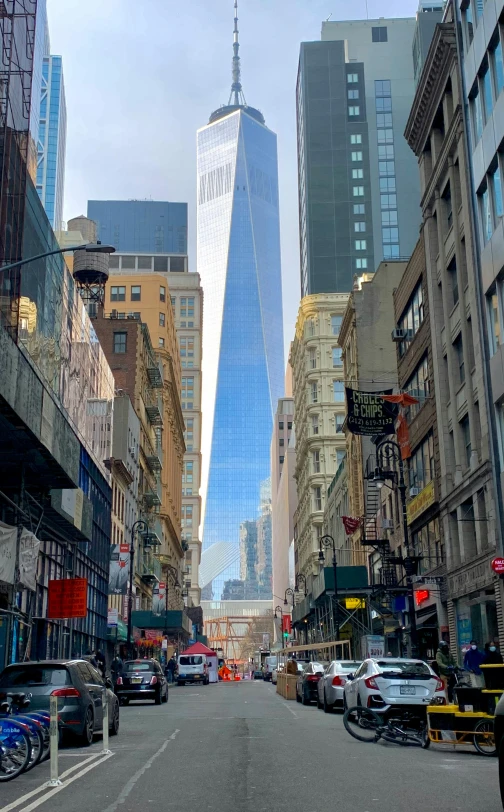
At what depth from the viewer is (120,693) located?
99.2 feet

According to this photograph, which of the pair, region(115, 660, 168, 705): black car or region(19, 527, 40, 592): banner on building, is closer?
region(19, 527, 40, 592): banner on building

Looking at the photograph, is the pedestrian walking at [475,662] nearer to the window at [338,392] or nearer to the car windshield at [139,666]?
the car windshield at [139,666]

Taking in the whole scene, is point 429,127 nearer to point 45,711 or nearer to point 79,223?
point 45,711

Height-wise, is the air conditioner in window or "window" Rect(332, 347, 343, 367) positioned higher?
"window" Rect(332, 347, 343, 367)

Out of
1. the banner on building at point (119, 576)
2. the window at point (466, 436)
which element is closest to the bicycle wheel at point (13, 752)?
the window at point (466, 436)

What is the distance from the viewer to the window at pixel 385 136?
5950 inches

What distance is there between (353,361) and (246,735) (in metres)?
49.7

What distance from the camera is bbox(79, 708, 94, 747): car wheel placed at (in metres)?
16.2

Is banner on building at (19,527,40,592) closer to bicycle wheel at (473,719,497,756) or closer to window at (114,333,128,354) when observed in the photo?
bicycle wheel at (473,719,497,756)

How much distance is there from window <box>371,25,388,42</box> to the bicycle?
156 metres

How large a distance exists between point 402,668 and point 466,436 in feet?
58.2

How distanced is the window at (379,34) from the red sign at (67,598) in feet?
466

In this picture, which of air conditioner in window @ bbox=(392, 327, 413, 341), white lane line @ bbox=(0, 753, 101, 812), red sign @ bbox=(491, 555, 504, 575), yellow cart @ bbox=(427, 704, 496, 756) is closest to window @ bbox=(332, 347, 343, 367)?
air conditioner in window @ bbox=(392, 327, 413, 341)

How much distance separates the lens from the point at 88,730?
16359 mm
